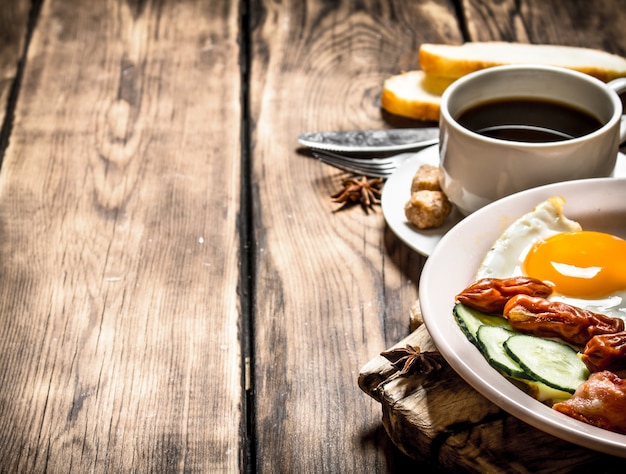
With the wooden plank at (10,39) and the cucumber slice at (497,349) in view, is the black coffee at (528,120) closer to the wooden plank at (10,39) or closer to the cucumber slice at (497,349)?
the cucumber slice at (497,349)

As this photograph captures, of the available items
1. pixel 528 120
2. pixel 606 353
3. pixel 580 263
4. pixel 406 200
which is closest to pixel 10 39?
pixel 406 200

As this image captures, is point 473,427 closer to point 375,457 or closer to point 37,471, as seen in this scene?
point 375,457

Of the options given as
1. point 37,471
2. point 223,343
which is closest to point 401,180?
point 223,343

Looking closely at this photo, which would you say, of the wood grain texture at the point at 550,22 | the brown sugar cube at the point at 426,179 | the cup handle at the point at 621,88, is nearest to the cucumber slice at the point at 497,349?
the brown sugar cube at the point at 426,179

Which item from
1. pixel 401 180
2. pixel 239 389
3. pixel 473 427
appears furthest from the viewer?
pixel 401 180

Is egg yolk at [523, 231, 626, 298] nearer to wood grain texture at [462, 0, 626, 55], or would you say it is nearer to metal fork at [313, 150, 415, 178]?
metal fork at [313, 150, 415, 178]
